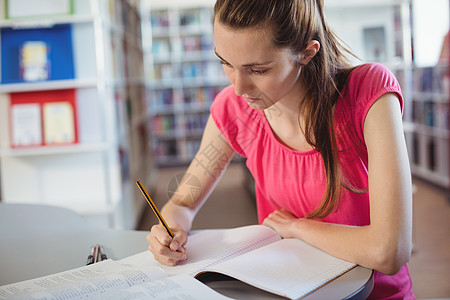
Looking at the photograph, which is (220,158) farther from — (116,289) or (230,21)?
(116,289)

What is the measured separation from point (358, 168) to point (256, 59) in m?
0.34

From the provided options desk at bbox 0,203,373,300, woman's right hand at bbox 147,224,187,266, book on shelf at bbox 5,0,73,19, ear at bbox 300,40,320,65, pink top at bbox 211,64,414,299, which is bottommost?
desk at bbox 0,203,373,300

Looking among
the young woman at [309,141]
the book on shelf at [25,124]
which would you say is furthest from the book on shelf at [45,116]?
the young woman at [309,141]

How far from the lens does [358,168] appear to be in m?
1.02

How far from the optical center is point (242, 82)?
893 millimetres

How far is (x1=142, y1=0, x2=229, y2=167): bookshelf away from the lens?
641cm

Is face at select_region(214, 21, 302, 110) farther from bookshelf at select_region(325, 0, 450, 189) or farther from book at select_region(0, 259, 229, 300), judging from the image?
bookshelf at select_region(325, 0, 450, 189)

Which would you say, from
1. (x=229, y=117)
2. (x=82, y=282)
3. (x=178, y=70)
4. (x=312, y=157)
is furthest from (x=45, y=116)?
(x=178, y=70)

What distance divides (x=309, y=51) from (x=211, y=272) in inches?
18.0

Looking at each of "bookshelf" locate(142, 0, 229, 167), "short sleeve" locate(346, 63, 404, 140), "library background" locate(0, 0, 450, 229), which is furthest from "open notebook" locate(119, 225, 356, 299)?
"bookshelf" locate(142, 0, 229, 167)

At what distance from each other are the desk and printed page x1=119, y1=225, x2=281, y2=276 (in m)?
0.05

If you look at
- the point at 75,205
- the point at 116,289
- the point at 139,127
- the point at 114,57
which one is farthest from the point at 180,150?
the point at 116,289

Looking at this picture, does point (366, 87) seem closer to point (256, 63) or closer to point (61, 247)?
point (256, 63)

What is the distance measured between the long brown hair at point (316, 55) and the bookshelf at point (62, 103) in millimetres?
1659
